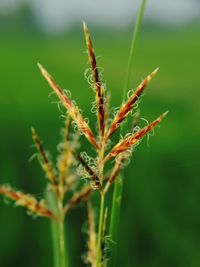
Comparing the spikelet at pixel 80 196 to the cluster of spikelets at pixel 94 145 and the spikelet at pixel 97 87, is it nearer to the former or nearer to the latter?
the cluster of spikelets at pixel 94 145

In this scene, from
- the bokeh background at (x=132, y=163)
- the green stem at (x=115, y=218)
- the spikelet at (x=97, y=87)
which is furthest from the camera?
the bokeh background at (x=132, y=163)

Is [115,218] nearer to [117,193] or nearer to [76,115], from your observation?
[117,193]

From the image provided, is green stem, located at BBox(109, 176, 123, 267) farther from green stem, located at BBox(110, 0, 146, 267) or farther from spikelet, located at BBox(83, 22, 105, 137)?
spikelet, located at BBox(83, 22, 105, 137)

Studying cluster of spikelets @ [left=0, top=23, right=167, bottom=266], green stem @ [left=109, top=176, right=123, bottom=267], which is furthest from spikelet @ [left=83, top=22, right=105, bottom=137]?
green stem @ [left=109, top=176, right=123, bottom=267]

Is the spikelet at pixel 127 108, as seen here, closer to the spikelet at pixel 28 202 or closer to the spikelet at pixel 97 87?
the spikelet at pixel 97 87

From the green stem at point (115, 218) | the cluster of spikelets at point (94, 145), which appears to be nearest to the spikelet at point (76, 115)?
the cluster of spikelets at point (94, 145)

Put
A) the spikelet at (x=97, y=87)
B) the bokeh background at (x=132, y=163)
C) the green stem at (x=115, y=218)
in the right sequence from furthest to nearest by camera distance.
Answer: the bokeh background at (x=132, y=163) < the green stem at (x=115, y=218) < the spikelet at (x=97, y=87)

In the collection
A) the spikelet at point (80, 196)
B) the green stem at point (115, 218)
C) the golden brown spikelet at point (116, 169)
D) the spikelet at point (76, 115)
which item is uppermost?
the spikelet at point (76, 115)

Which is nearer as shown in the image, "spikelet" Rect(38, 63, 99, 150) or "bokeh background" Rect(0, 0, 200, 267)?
"spikelet" Rect(38, 63, 99, 150)

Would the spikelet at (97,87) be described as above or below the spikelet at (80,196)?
above

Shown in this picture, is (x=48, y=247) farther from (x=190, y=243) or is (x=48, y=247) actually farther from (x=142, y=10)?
(x=142, y=10)

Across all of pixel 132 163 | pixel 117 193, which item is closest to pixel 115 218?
pixel 117 193

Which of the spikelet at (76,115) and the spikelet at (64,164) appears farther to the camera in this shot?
the spikelet at (64,164)
